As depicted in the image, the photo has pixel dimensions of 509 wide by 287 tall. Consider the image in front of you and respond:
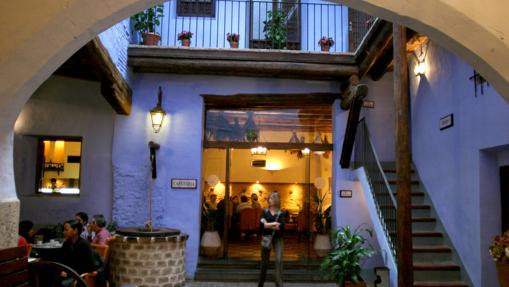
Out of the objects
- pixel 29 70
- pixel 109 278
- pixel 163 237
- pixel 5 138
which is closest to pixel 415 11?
pixel 29 70

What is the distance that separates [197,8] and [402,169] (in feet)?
17.7

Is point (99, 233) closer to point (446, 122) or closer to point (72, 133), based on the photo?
point (72, 133)

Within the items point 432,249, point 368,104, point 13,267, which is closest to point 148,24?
point 368,104

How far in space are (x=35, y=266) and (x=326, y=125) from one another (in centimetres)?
655

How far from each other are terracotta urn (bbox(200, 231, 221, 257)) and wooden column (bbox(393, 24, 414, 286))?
388cm

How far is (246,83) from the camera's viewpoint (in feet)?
29.0

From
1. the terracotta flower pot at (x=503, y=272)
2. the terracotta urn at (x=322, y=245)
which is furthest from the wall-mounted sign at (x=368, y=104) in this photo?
the terracotta flower pot at (x=503, y=272)

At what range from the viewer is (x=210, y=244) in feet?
28.5

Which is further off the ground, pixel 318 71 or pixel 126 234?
pixel 318 71

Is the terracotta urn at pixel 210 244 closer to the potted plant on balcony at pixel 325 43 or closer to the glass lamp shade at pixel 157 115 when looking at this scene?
the glass lamp shade at pixel 157 115

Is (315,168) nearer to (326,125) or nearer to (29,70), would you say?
(326,125)

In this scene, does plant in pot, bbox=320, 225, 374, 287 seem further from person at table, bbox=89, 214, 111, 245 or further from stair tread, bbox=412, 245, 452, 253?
person at table, bbox=89, 214, 111, 245

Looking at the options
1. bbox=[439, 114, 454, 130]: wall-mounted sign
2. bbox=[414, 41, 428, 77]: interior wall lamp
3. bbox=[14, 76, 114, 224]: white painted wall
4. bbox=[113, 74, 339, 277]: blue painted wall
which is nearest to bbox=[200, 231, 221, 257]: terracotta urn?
bbox=[113, 74, 339, 277]: blue painted wall

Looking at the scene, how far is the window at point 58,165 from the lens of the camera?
8523 mm
